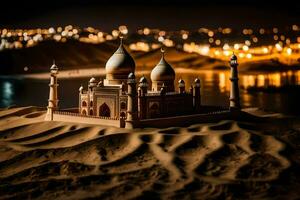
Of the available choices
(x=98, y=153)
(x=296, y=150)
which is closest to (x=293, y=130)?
(x=296, y=150)

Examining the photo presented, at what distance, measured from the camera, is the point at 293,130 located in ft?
100

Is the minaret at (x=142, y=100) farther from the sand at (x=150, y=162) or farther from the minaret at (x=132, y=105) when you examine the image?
the sand at (x=150, y=162)

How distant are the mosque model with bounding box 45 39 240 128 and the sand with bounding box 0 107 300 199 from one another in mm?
844

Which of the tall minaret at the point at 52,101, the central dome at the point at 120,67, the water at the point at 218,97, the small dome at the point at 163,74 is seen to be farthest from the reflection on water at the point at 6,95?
the small dome at the point at 163,74

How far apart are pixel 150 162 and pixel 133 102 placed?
15.5ft

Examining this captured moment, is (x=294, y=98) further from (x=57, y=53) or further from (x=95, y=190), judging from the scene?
(x=57, y=53)

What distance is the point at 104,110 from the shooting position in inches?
1190

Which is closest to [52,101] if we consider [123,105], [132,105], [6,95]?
[123,105]

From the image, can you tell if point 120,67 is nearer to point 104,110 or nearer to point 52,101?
point 104,110

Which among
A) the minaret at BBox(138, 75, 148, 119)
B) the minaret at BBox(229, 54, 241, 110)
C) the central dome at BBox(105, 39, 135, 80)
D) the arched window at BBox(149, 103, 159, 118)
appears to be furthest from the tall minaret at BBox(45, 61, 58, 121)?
the minaret at BBox(229, 54, 241, 110)

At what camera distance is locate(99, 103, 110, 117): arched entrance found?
98.5 ft

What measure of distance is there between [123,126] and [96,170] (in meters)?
5.33

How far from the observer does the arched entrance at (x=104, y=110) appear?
3003 cm

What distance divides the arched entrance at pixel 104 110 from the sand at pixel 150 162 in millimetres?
1704
